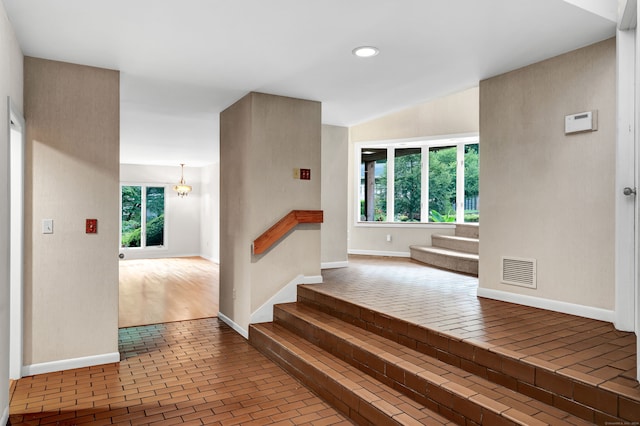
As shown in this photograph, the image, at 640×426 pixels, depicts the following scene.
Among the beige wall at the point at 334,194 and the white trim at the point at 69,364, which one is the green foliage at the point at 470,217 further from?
the white trim at the point at 69,364

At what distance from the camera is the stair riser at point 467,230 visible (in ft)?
22.0

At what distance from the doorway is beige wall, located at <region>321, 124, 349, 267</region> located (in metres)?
3.80

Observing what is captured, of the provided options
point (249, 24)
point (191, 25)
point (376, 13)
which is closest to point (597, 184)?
point (376, 13)

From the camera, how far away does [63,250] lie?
3.45 metres

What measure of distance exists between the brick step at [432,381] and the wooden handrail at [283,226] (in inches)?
39.0

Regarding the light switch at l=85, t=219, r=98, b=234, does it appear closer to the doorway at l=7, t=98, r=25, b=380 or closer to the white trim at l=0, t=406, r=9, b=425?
the doorway at l=7, t=98, r=25, b=380

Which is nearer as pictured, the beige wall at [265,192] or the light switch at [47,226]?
the light switch at [47,226]

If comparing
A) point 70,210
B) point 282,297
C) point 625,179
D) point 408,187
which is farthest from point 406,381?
point 408,187

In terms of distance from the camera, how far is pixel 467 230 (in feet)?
22.6

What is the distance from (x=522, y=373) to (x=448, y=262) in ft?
12.7

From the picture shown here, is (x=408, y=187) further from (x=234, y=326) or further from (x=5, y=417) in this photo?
(x=5, y=417)

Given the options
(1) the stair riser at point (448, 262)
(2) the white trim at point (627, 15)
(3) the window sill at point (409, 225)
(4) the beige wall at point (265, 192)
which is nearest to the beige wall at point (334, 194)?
(1) the stair riser at point (448, 262)

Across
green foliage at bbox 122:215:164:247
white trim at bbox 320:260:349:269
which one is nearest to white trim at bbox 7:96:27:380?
white trim at bbox 320:260:349:269

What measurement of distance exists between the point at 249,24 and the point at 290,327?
2700 mm
